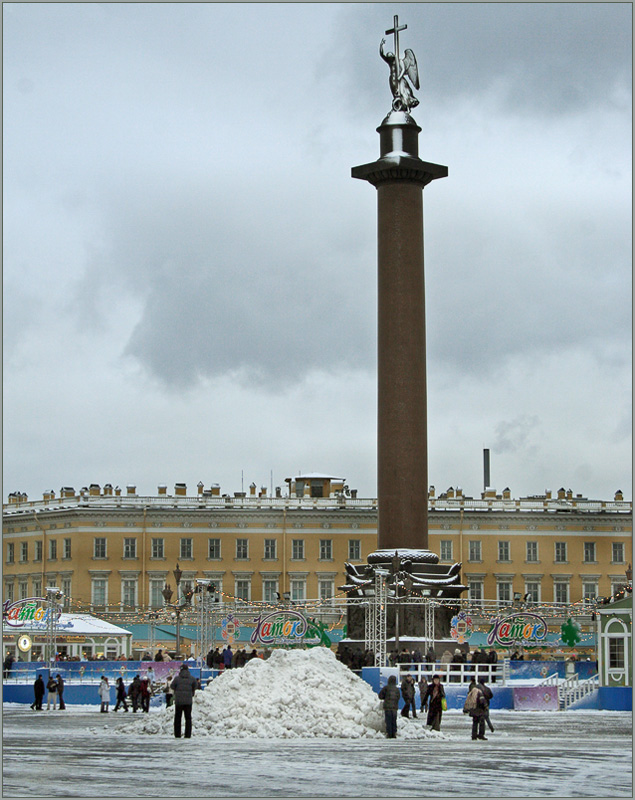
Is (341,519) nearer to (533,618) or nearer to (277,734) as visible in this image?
(533,618)

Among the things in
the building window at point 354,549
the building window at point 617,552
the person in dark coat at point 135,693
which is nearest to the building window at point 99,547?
the building window at point 354,549

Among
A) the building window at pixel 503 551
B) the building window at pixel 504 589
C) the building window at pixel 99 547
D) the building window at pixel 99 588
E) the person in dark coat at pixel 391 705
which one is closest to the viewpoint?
the person in dark coat at pixel 391 705

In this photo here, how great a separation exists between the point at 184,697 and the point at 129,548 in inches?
2310

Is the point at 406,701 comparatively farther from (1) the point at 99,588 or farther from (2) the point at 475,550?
(2) the point at 475,550

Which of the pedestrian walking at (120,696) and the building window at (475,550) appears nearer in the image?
the pedestrian walking at (120,696)

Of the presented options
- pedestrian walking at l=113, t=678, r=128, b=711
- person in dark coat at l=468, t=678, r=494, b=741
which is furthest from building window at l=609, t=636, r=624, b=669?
pedestrian walking at l=113, t=678, r=128, b=711

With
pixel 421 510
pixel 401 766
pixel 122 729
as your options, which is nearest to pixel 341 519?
pixel 421 510

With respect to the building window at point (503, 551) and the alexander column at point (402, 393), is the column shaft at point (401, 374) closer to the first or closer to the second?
the alexander column at point (402, 393)

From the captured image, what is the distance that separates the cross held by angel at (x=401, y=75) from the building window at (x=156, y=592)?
40510 millimetres

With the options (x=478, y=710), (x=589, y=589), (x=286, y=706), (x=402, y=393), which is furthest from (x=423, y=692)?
(x=589, y=589)

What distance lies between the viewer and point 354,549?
8869cm

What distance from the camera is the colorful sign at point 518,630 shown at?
4828 centimetres

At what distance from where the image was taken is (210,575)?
87.8 meters

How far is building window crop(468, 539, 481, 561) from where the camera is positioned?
291 feet
